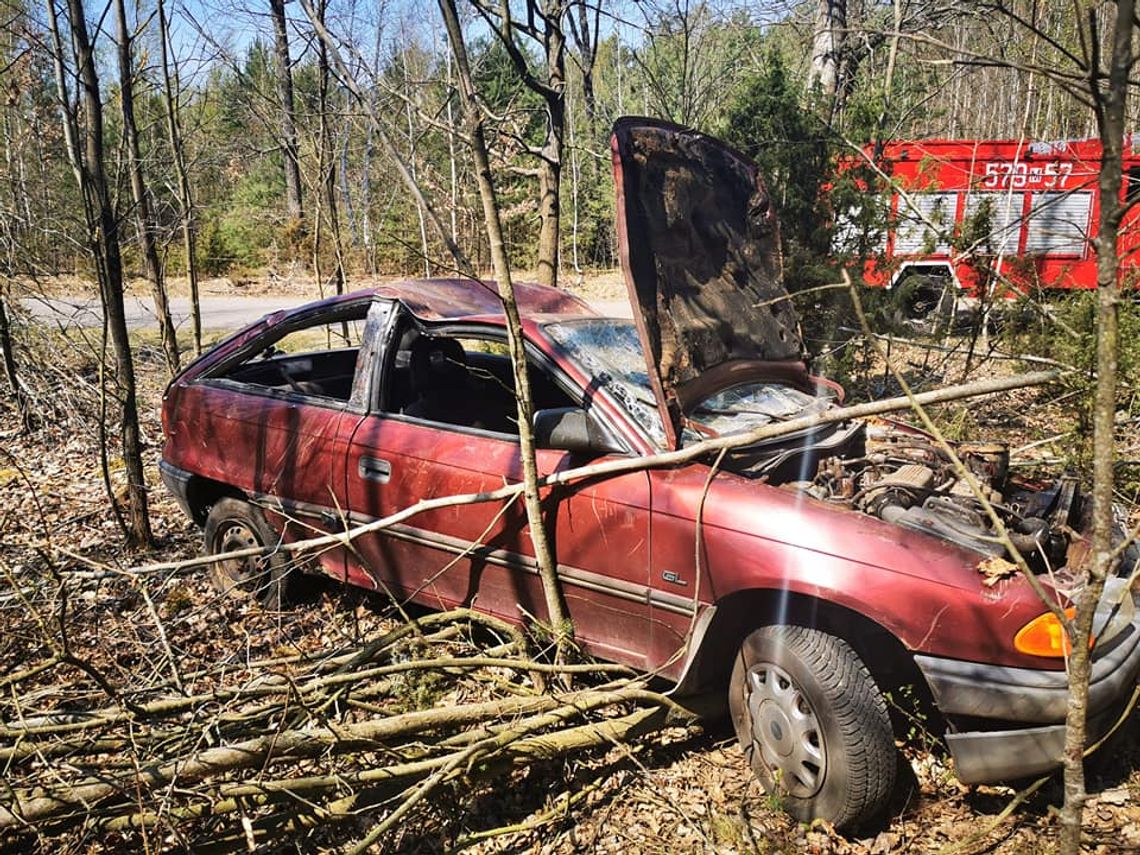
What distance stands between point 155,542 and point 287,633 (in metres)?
1.60

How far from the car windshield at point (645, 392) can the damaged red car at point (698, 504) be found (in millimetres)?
16

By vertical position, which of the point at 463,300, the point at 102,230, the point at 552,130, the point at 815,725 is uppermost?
the point at 552,130

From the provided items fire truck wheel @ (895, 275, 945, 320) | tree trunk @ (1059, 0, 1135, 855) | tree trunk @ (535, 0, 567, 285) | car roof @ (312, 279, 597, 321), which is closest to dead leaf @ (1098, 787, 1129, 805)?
tree trunk @ (1059, 0, 1135, 855)

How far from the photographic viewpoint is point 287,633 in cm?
410

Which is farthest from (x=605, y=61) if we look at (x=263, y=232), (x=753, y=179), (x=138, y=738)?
(x=138, y=738)

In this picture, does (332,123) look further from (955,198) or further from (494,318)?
(955,198)

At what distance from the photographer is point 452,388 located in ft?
14.9

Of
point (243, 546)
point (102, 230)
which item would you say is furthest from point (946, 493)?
point (102, 230)

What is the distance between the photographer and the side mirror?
307 cm

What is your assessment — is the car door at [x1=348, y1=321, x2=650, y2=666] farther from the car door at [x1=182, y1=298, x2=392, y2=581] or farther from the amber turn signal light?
the amber turn signal light

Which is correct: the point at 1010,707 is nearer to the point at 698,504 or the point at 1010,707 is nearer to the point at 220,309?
the point at 698,504

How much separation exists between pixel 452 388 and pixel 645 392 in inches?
60.7

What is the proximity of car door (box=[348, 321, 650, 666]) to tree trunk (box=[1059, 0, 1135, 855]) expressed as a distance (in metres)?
1.48

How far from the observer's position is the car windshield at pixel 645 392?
127 inches
